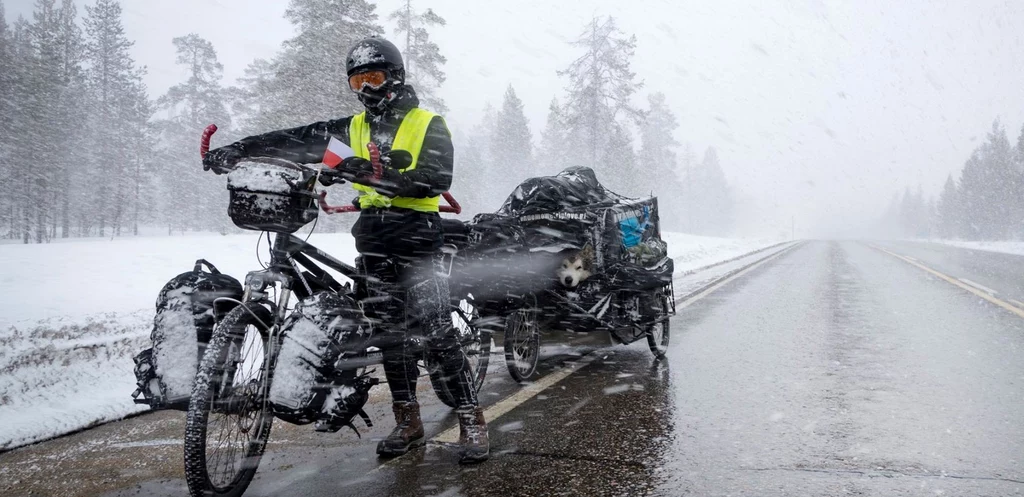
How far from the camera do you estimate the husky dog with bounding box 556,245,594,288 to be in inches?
224

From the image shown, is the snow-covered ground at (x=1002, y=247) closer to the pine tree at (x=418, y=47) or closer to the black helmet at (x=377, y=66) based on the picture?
the pine tree at (x=418, y=47)

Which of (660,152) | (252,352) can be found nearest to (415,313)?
(252,352)

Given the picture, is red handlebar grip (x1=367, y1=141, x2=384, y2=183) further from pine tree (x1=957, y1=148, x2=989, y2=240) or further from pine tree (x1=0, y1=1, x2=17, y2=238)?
pine tree (x1=957, y1=148, x2=989, y2=240)

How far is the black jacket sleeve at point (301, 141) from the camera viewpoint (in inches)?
127

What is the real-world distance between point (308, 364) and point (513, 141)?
173ft

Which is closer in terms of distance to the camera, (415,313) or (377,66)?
(377,66)

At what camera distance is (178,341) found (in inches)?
101

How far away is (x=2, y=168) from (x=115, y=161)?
8809mm

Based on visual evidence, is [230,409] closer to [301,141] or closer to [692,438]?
[301,141]

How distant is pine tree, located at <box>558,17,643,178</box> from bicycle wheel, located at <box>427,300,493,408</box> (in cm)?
3493

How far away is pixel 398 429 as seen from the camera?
11.6 feet

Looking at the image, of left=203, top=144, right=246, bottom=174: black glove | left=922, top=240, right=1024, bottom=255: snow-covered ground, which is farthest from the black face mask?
left=922, top=240, right=1024, bottom=255: snow-covered ground

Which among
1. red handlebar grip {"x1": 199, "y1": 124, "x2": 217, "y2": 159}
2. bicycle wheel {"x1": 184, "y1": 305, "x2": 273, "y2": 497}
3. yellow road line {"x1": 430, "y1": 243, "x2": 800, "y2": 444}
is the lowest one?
yellow road line {"x1": 430, "y1": 243, "x2": 800, "y2": 444}

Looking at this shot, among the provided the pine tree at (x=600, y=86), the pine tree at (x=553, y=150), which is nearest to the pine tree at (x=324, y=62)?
the pine tree at (x=600, y=86)
